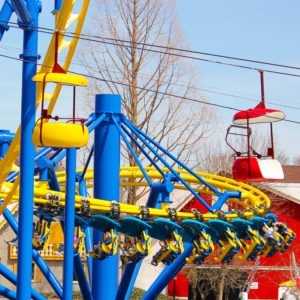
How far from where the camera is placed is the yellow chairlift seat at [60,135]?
34.2 feet

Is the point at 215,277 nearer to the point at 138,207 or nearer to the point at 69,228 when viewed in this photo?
the point at 138,207

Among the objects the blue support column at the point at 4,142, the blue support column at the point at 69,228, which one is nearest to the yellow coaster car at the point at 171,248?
the blue support column at the point at 69,228

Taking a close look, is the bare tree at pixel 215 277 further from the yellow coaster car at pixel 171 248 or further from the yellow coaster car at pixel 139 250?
the yellow coaster car at pixel 139 250

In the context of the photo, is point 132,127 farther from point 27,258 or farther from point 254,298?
point 254,298

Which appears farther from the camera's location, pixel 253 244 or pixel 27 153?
pixel 253 244

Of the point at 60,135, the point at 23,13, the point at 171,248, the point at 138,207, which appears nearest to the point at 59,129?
the point at 60,135

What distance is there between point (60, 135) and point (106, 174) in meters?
6.60

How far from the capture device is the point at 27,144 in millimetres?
10797

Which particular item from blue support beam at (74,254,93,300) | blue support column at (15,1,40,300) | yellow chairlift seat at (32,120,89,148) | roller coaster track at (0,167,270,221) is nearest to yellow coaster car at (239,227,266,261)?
roller coaster track at (0,167,270,221)

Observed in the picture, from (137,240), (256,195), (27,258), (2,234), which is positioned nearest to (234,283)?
(2,234)

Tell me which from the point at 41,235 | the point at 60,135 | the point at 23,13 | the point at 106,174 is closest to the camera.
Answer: the point at 60,135

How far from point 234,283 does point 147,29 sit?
36.0 ft

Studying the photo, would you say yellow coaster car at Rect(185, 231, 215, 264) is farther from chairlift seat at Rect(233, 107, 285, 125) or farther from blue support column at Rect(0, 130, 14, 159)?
blue support column at Rect(0, 130, 14, 159)

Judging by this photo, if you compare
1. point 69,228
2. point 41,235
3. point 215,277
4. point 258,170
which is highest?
point 258,170
